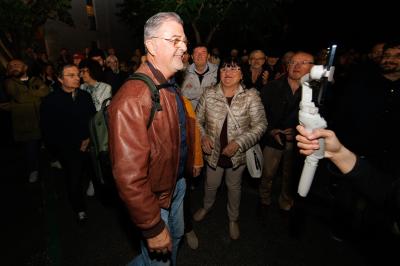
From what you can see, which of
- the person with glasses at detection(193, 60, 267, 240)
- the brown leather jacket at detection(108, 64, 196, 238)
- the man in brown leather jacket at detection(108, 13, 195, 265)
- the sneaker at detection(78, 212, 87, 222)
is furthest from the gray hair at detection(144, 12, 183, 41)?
the sneaker at detection(78, 212, 87, 222)

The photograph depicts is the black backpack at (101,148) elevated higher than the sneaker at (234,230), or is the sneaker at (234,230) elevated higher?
the black backpack at (101,148)

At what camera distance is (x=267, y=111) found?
12.6ft

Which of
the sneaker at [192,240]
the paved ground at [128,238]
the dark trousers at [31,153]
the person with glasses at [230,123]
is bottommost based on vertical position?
the paved ground at [128,238]

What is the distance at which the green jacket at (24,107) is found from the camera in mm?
4820

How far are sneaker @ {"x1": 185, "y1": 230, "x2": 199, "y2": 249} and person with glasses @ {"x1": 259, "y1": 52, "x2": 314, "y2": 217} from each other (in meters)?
1.10

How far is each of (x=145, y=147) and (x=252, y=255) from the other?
2.26 m

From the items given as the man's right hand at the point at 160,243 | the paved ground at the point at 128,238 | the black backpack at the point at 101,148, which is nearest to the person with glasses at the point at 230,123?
the paved ground at the point at 128,238

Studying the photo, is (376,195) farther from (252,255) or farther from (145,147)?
(252,255)

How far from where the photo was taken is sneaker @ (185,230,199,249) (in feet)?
10.9

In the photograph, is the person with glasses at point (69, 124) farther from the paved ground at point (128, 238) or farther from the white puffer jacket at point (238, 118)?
the white puffer jacket at point (238, 118)

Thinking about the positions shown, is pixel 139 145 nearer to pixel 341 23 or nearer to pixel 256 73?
pixel 256 73

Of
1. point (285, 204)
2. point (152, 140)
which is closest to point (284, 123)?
point (285, 204)

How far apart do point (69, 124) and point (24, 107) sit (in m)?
2.18

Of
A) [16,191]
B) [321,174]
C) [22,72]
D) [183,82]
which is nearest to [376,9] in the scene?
[321,174]
